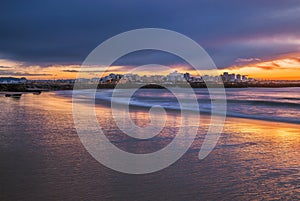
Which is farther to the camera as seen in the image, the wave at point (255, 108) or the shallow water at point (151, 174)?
the wave at point (255, 108)

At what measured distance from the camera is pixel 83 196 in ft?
16.6

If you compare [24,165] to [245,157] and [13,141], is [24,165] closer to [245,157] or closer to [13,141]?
[13,141]

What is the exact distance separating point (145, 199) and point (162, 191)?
45 cm

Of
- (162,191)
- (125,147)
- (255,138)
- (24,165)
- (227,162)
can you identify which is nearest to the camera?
(162,191)

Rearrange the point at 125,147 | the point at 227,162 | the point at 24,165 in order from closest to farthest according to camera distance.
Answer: the point at 24,165 < the point at 227,162 < the point at 125,147

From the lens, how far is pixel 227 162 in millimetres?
7270

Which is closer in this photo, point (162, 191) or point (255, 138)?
point (162, 191)

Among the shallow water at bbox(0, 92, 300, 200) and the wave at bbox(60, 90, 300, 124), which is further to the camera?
the wave at bbox(60, 90, 300, 124)

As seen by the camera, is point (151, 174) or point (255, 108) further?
point (255, 108)

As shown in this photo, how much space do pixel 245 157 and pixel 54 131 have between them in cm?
637

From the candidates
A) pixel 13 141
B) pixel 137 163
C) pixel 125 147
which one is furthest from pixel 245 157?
pixel 13 141

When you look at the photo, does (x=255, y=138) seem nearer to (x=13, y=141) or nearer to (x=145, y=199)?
(x=145, y=199)

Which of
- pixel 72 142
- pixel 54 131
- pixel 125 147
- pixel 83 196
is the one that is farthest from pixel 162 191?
pixel 54 131

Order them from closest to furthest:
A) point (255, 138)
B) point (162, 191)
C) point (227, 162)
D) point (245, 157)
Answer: point (162, 191)
point (227, 162)
point (245, 157)
point (255, 138)
